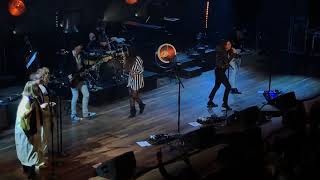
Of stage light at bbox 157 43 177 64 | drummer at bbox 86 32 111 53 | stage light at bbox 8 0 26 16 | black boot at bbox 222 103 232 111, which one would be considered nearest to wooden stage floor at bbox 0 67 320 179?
black boot at bbox 222 103 232 111

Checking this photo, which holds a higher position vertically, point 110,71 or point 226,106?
point 110,71

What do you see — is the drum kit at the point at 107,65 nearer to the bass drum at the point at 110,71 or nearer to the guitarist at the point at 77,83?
the bass drum at the point at 110,71

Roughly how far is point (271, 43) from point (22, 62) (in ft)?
34.7

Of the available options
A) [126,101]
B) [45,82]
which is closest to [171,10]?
[126,101]

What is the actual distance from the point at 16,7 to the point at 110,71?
3023 mm

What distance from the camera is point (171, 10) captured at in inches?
785

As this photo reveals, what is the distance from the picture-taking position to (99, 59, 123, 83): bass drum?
1491 cm

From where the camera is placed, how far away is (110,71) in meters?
15.1

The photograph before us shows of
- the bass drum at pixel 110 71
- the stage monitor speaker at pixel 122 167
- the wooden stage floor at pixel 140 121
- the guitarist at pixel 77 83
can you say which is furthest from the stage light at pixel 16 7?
the stage monitor speaker at pixel 122 167

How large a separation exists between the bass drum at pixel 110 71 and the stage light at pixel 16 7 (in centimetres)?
271

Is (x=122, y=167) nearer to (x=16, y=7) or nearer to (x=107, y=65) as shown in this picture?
(x=107, y=65)

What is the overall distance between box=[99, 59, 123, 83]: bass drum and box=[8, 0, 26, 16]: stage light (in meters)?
2.71

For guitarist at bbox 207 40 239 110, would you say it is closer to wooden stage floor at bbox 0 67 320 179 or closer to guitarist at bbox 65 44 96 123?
wooden stage floor at bbox 0 67 320 179

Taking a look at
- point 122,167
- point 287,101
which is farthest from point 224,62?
point 122,167
